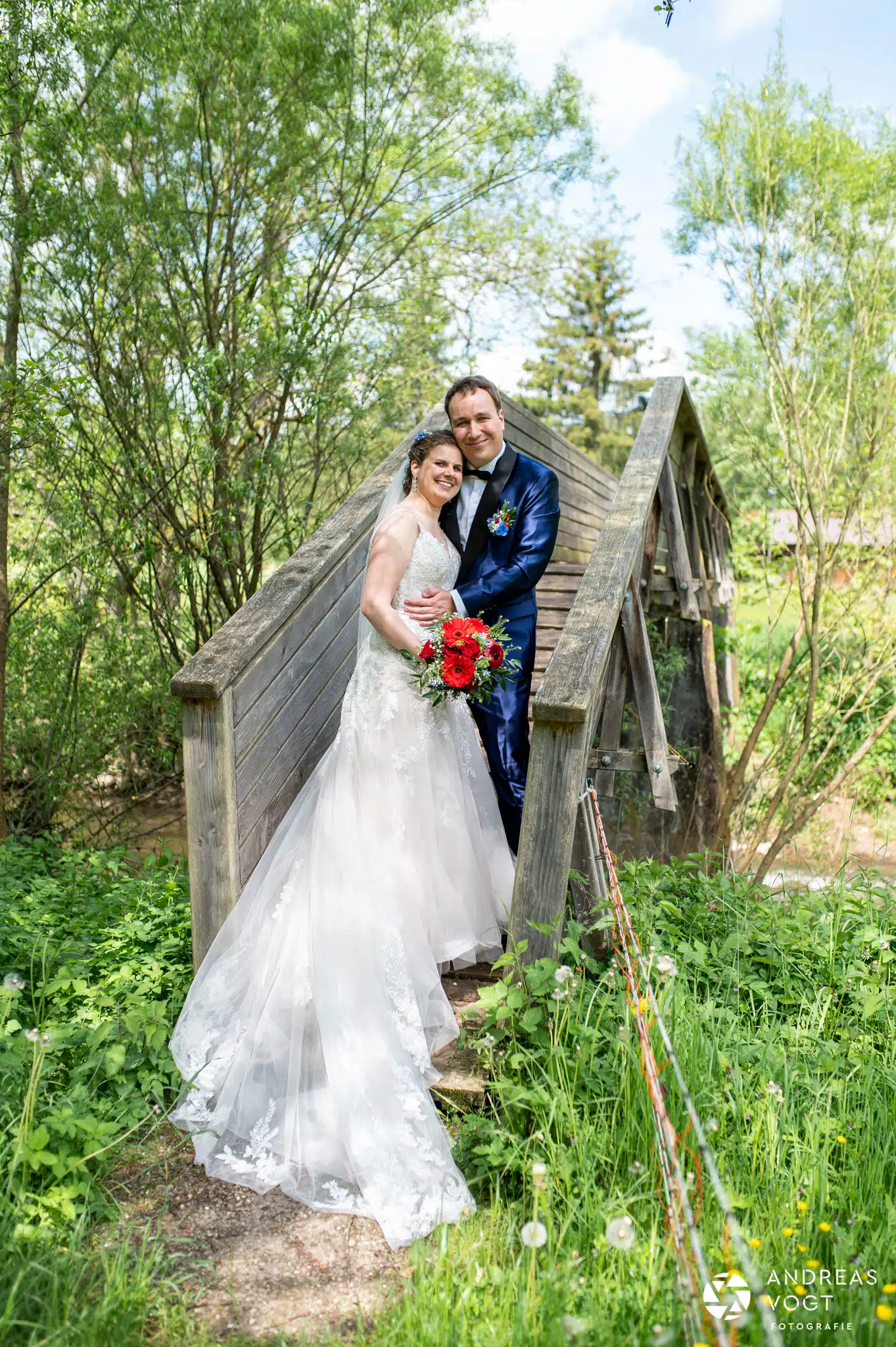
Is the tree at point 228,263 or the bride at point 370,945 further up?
the tree at point 228,263

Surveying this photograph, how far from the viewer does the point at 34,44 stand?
16.9 ft

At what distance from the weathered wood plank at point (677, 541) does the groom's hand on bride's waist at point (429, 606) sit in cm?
335

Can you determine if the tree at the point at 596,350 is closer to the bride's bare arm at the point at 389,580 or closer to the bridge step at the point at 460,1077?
the bride's bare arm at the point at 389,580

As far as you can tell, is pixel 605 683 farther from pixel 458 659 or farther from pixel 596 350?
pixel 596 350

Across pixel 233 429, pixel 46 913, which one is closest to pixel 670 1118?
pixel 46 913

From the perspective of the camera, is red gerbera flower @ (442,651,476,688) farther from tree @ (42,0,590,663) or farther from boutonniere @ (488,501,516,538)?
tree @ (42,0,590,663)

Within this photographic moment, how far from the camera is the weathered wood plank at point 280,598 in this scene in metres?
3.26

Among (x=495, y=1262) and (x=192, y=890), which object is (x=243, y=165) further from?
(x=495, y=1262)

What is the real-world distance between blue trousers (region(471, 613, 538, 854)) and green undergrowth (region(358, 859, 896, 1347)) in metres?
0.64

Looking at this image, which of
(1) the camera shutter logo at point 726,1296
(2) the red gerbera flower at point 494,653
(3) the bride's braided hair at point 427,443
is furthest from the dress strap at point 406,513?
(1) the camera shutter logo at point 726,1296

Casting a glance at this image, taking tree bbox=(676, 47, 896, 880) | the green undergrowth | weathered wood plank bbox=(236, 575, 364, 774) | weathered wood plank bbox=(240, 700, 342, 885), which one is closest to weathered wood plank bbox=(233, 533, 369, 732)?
weathered wood plank bbox=(236, 575, 364, 774)

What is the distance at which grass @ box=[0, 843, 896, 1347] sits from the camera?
2135mm

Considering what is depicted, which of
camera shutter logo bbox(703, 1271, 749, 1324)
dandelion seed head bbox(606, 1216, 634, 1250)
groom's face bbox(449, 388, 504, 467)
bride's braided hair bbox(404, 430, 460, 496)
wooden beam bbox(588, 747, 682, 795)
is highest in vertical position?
groom's face bbox(449, 388, 504, 467)

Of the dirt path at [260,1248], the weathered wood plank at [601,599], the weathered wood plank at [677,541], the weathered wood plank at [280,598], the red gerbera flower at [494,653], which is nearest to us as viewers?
the dirt path at [260,1248]
